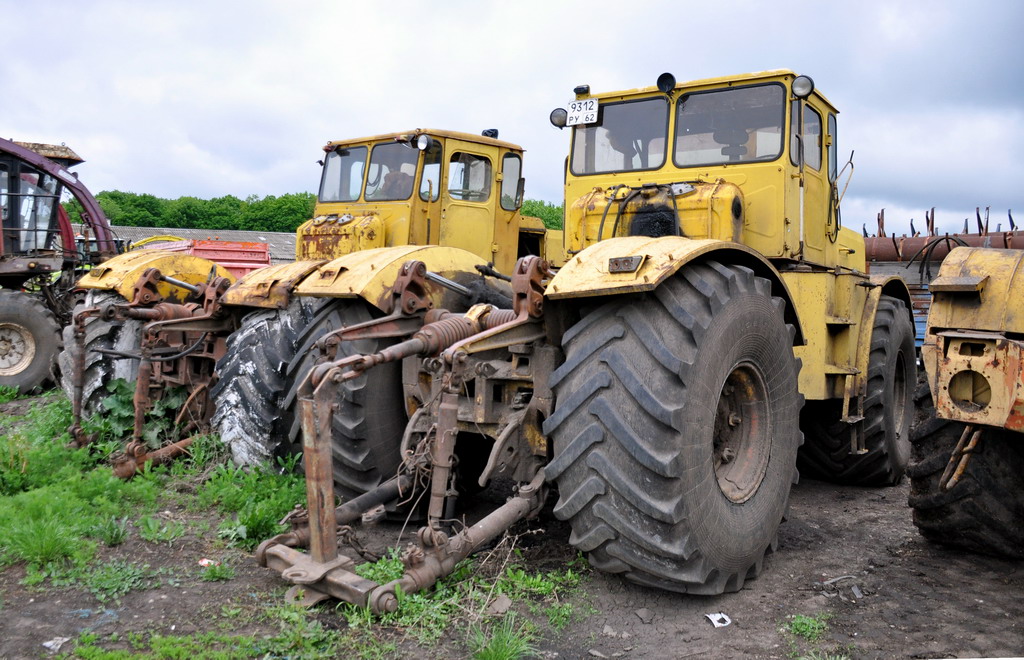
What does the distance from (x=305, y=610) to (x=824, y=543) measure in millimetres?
3216

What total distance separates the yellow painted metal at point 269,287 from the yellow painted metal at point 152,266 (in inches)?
60.5

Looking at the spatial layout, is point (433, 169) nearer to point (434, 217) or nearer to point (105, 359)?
point (434, 217)

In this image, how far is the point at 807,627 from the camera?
365 centimetres

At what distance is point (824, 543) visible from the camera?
505cm

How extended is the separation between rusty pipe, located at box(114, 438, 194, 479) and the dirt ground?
1.35m

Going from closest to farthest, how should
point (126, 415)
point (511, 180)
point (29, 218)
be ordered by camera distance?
1. point (126, 415)
2. point (511, 180)
3. point (29, 218)

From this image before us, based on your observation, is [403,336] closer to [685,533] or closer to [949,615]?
[685,533]

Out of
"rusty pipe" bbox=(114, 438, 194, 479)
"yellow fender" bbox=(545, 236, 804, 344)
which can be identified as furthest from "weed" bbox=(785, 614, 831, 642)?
"rusty pipe" bbox=(114, 438, 194, 479)

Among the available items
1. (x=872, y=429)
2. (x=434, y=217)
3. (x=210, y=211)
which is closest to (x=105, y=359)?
(x=434, y=217)

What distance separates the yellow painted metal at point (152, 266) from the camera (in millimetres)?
7281

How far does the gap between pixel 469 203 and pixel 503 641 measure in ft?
19.0

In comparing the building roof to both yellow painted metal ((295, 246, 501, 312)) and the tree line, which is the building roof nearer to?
the tree line

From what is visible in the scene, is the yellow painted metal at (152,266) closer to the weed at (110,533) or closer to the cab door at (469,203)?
the cab door at (469,203)

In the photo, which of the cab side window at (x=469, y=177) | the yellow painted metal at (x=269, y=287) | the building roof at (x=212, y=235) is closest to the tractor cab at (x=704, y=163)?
the yellow painted metal at (x=269, y=287)
